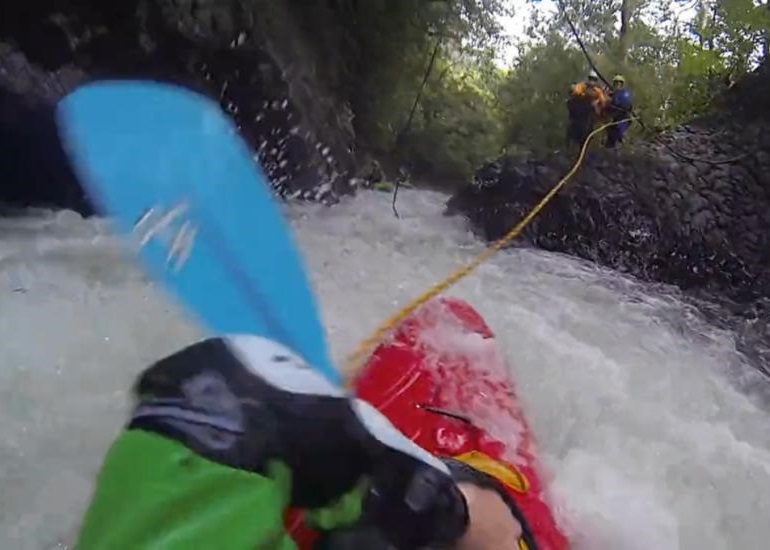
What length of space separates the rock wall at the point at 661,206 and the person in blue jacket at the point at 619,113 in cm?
8

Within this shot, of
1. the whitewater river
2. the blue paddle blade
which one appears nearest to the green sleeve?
the blue paddle blade

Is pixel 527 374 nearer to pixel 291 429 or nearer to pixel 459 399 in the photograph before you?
pixel 459 399

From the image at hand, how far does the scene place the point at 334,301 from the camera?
2.15 metres

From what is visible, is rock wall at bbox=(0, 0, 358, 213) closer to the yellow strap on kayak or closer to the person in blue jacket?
the person in blue jacket

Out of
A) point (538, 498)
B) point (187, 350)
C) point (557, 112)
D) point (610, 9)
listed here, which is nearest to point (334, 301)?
point (538, 498)

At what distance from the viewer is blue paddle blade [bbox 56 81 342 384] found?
2.87 ft

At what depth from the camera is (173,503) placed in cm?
51

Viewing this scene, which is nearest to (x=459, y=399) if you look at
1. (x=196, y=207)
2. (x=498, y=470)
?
(x=498, y=470)

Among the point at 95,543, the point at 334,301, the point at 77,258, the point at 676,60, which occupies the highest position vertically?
the point at 676,60

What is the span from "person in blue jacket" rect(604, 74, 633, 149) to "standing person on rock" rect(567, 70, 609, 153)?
0.04 m

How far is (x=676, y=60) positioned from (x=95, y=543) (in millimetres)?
3706

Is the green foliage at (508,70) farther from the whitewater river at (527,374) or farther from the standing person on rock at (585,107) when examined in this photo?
the whitewater river at (527,374)

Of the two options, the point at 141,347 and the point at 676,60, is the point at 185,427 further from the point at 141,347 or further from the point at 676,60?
the point at 676,60

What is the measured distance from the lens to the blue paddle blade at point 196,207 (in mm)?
875
